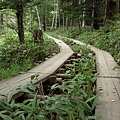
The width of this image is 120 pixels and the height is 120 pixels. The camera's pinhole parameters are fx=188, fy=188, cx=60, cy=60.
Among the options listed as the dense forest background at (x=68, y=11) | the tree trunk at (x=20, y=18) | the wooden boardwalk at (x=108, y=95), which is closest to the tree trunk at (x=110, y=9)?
the dense forest background at (x=68, y=11)

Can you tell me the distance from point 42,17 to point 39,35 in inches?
1297

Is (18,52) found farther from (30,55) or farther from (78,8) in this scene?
(78,8)

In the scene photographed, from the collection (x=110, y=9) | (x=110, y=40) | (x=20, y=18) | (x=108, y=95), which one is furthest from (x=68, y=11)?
(x=108, y=95)

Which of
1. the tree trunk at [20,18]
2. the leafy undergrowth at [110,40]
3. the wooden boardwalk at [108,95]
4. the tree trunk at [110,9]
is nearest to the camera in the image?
the wooden boardwalk at [108,95]

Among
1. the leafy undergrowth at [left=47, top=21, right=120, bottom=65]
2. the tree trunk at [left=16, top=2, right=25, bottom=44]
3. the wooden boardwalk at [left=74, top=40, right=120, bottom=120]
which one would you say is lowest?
the wooden boardwalk at [left=74, top=40, right=120, bottom=120]

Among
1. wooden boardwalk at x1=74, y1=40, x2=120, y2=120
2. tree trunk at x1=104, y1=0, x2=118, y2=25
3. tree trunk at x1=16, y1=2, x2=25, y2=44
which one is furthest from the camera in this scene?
tree trunk at x1=104, y1=0, x2=118, y2=25

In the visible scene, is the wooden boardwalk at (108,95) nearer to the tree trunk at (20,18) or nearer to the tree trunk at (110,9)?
the tree trunk at (20,18)

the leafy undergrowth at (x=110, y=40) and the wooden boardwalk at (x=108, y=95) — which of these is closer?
the wooden boardwalk at (x=108, y=95)

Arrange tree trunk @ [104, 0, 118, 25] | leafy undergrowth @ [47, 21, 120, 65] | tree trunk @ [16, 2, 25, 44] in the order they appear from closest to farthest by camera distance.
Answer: leafy undergrowth @ [47, 21, 120, 65] < tree trunk @ [16, 2, 25, 44] < tree trunk @ [104, 0, 118, 25]

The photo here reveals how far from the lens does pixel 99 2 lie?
64.5 feet

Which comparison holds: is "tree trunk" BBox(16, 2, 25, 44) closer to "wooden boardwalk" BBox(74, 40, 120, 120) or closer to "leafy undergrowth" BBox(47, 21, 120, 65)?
"leafy undergrowth" BBox(47, 21, 120, 65)

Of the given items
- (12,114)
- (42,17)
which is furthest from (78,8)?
(42,17)

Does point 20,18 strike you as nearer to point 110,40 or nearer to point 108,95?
point 110,40

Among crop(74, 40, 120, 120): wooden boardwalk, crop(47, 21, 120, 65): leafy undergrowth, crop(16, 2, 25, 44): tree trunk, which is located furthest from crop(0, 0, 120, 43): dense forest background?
crop(74, 40, 120, 120): wooden boardwalk
